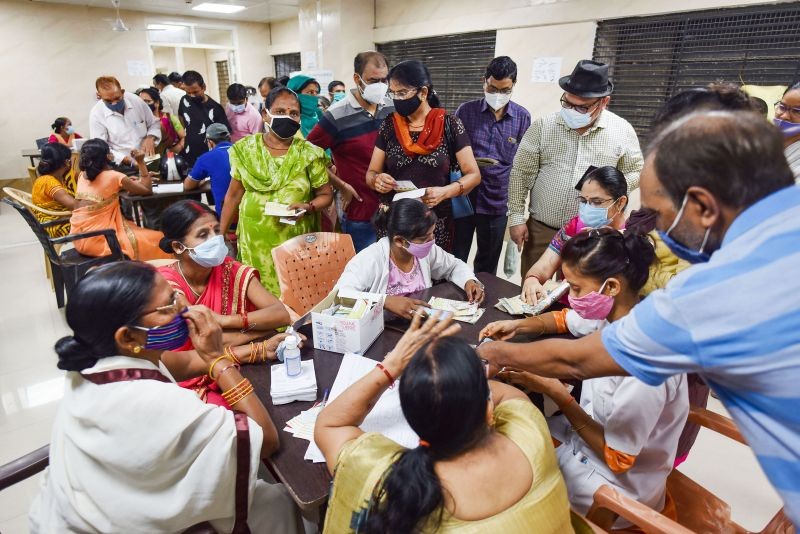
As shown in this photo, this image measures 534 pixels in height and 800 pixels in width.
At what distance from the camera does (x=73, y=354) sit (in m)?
1.11

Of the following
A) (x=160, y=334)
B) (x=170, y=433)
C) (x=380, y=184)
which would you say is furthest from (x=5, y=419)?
(x=380, y=184)

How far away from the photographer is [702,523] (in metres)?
1.40

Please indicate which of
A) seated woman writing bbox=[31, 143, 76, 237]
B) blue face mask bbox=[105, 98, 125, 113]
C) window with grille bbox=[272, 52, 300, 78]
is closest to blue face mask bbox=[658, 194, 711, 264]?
seated woman writing bbox=[31, 143, 76, 237]

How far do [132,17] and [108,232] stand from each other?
25.1ft

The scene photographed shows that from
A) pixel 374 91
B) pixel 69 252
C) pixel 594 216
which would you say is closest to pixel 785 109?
pixel 594 216

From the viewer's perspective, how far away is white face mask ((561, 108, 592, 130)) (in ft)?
8.35

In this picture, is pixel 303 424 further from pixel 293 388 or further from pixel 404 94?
pixel 404 94

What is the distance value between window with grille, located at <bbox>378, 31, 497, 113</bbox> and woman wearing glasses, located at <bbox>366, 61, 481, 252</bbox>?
11.4 ft

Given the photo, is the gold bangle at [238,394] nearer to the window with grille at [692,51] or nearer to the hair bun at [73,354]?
the hair bun at [73,354]

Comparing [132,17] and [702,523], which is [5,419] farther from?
[132,17]

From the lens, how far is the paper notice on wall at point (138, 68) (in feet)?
29.6

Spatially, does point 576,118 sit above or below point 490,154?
above

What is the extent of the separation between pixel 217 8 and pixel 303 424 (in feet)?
31.5

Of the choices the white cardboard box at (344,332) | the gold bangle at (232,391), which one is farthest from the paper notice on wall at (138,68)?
the gold bangle at (232,391)
